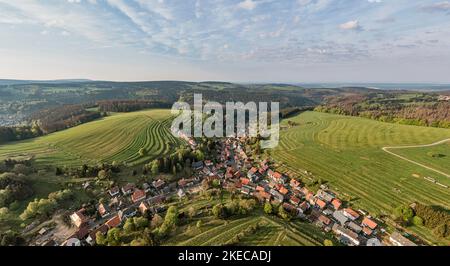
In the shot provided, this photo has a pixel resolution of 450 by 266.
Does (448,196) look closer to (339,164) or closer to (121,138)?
(339,164)

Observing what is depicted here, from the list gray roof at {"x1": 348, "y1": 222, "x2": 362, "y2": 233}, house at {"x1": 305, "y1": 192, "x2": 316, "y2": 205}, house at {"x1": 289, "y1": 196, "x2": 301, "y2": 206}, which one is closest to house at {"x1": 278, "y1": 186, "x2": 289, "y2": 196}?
house at {"x1": 289, "y1": 196, "x2": 301, "y2": 206}

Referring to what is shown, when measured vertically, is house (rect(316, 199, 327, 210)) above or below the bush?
below

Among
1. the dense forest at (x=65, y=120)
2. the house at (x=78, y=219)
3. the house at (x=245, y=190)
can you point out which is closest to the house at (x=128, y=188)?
the house at (x=78, y=219)

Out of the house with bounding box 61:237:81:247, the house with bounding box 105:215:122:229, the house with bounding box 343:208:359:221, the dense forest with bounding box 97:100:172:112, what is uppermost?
the dense forest with bounding box 97:100:172:112

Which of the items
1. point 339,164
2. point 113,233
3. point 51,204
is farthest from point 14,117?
point 339,164

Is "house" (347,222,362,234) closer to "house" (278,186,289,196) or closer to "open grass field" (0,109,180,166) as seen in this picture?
"house" (278,186,289,196)
